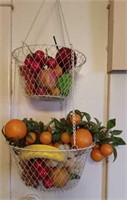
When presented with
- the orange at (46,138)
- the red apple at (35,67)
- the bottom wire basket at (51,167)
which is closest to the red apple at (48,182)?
the bottom wire basket at (51,167)

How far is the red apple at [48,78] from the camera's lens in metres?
0.68

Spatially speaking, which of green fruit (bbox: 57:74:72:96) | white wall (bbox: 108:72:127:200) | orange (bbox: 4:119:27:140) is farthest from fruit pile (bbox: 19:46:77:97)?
white wall (bbox: 108:72:127:200)

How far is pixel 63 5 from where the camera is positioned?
89cm

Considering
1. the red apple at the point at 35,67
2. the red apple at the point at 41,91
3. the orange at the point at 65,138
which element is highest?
the red apple at the point at 35,67

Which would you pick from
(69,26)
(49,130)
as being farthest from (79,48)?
(49,130)

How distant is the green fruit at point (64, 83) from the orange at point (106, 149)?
22 centimetres

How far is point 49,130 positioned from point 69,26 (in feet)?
1.36

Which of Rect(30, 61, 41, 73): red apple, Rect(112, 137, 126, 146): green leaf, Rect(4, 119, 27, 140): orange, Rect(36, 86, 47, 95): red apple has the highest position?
Rect(30, 61, 41, 73): red apple

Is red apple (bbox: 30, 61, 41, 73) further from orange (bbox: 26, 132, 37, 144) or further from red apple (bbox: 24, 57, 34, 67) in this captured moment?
orange (bbox: 26, 132, 37, 144)

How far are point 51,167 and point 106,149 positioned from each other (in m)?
0.20

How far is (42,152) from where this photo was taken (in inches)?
24.7

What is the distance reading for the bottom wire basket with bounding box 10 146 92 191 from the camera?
649 millimetres

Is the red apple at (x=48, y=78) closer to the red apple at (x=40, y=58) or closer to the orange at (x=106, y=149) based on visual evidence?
the red apple at (x=40, y=58)

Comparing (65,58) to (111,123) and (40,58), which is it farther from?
(111,123)
